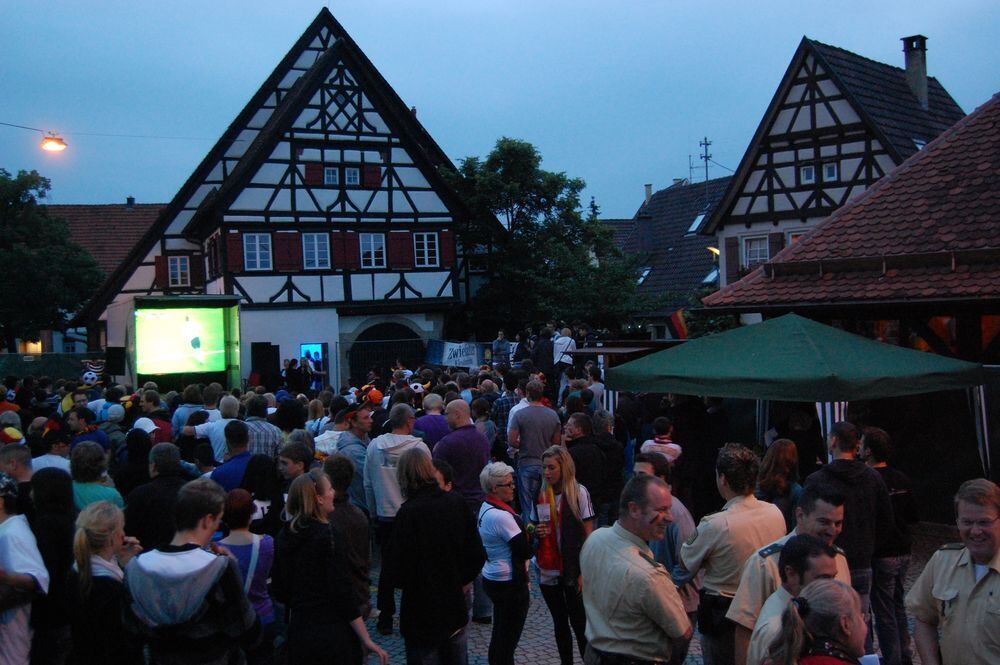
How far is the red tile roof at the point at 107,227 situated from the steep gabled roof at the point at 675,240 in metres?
22.2

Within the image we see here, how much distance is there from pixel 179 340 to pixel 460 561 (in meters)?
17.7

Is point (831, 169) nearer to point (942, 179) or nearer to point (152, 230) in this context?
point (942, 179)

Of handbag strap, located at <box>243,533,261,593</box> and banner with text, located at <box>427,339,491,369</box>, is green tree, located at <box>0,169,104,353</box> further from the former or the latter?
handbag strap, located at <box>243,533,261,593</box>

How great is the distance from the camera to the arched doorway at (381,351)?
94.6 ft

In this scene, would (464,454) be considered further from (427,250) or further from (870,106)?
(427,250)

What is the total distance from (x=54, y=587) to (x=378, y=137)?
26.0 meters

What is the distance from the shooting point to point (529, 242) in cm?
3003

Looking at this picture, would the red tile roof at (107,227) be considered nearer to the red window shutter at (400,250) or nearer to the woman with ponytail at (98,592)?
the red window shutter at (400,250)

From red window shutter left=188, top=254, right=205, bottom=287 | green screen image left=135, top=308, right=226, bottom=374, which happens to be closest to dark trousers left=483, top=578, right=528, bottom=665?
green screen image left=135, top=308, right=226, bottom=374

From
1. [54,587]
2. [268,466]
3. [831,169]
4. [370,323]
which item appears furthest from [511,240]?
[54,587]

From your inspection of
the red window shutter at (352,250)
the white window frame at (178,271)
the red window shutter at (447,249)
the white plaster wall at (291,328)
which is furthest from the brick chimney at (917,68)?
the white window frame at (178,271)

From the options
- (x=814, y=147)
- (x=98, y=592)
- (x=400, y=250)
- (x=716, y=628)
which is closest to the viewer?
(x=98, y=592)

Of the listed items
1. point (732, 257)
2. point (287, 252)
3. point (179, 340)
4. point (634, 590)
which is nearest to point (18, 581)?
point (634, 590)

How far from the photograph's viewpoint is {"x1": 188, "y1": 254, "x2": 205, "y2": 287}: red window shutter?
31505 mm
